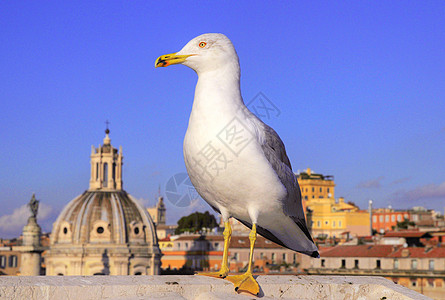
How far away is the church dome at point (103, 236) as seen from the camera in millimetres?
63406

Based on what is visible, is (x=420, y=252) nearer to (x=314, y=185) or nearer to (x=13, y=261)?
(x=13, y=261)

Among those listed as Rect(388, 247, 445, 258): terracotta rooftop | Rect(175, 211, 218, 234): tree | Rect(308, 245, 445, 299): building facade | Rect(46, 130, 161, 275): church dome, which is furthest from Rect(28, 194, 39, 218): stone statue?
Rect(388, 247, 445, 258): terracotta rooftop

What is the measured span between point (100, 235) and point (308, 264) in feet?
61.3

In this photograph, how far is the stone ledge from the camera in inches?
175

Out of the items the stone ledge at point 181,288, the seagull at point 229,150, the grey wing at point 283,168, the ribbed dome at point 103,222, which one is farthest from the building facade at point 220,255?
the seagull at point 229,150

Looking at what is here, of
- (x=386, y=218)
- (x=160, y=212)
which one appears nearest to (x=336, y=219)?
(x=386, y=218)

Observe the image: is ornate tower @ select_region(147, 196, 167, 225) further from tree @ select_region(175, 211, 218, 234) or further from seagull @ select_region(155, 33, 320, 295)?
seagull @ select_region(155, 33, 320, 295)

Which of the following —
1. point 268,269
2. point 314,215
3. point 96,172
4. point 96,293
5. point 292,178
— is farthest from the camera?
point 314,215

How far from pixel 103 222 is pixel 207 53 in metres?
61.2

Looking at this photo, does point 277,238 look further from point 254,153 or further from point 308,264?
point 308,264

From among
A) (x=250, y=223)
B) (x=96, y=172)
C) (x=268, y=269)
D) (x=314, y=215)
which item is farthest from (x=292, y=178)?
(x=314, y=215)

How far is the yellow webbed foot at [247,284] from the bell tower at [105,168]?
64.3 m

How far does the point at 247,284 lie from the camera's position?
15.6 feet

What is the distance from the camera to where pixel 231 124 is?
4.71m
